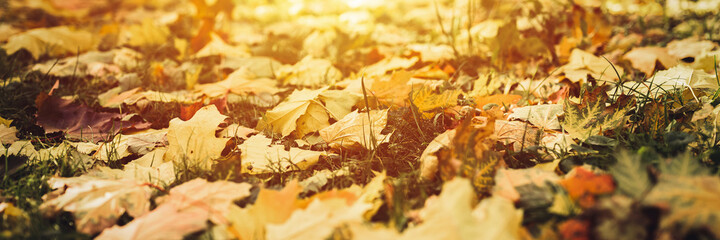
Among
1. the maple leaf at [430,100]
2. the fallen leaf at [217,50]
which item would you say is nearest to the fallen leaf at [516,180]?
the maple leaf at [430,100]

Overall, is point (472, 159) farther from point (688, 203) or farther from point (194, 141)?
point (194, 141)

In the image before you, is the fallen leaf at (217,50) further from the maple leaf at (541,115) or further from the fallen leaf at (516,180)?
the fallen leaf at (516,180)

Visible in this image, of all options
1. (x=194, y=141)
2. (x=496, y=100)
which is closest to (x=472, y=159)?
(x=496, y=100)

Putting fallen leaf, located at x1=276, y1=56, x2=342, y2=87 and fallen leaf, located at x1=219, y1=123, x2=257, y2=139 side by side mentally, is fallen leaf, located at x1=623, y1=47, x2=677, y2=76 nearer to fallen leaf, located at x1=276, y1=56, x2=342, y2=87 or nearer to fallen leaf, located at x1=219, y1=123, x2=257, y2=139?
fallen leaf, located at x1=276, y1=56, x2=342, y2=87

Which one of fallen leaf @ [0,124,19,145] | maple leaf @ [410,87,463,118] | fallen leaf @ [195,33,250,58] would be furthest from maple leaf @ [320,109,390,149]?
fallen leaf @ [195,33,250,58]

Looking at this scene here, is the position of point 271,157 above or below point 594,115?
below

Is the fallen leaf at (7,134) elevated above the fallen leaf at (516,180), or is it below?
below
